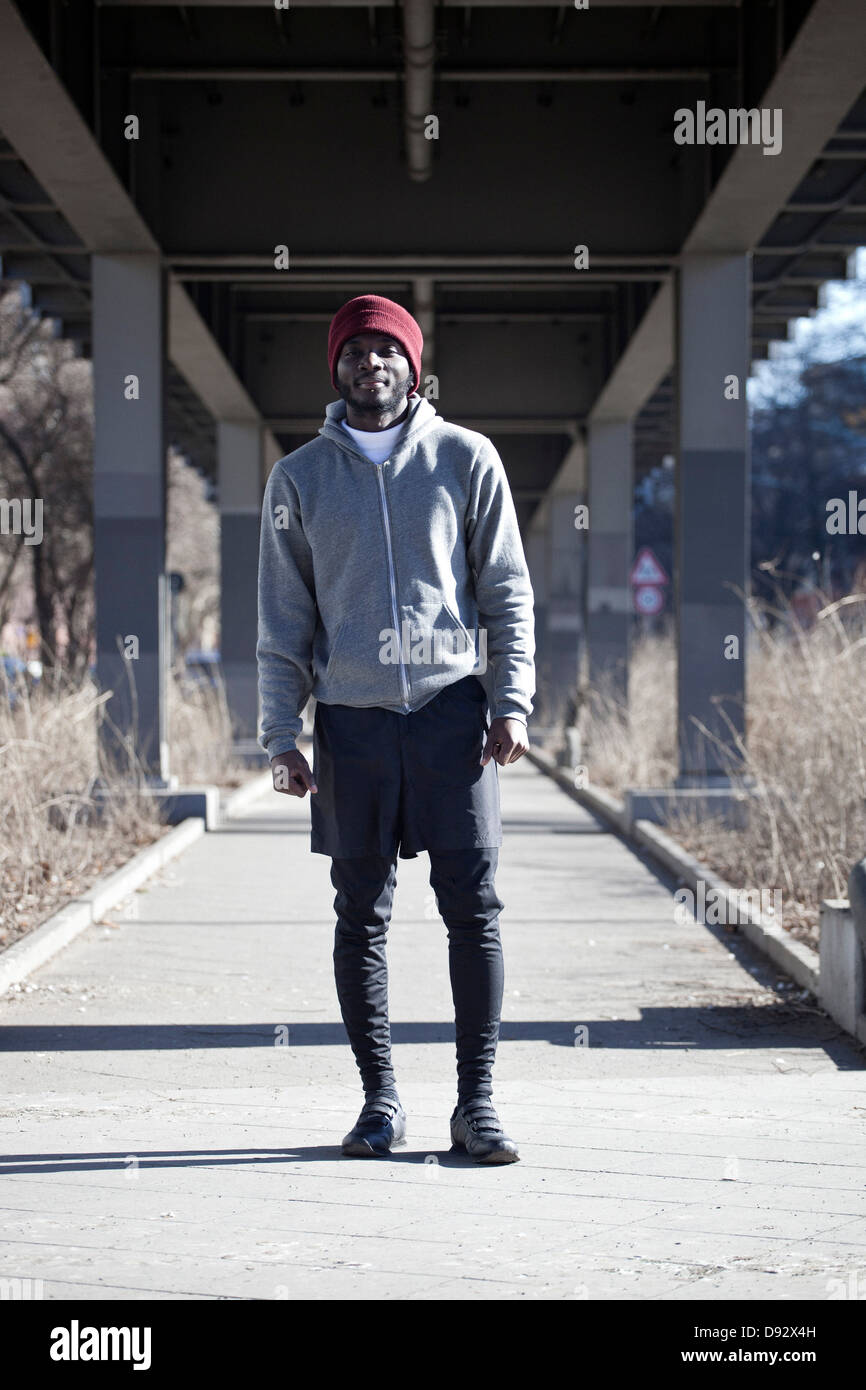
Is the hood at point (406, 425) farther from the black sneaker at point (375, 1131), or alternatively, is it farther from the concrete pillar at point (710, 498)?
the concrete pillar at point (710, 498)

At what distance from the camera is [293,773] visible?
4.52m

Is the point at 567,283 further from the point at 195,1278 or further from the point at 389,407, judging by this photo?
the point at 195,1278

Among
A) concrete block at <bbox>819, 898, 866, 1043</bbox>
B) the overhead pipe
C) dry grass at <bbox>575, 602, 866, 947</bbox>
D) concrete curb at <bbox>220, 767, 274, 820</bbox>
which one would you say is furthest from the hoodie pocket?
concrete curb at <bbox>220, 767, 274, 820</bbox>

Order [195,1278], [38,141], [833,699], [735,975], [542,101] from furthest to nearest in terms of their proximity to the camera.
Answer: [542,101] → [38,141] → [833,699] → [735,975] → [195,1278]

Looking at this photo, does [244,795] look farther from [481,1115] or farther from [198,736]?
[481,1115]

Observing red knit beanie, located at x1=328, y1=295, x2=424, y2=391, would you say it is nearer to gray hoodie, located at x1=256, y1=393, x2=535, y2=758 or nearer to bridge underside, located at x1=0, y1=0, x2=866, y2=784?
gray hoodie, located at x1=256, y1=393, x2=535, y2=758

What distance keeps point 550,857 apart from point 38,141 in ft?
18.4

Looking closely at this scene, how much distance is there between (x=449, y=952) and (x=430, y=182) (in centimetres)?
929

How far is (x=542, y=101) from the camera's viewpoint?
12.6 m

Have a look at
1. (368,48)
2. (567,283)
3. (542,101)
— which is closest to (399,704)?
(368,48)

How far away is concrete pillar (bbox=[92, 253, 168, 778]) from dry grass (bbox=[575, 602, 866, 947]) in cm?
411

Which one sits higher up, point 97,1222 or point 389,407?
point 389,407

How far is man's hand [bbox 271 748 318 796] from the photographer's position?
14.8ft

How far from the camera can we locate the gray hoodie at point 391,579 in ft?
14.6
